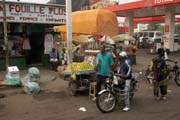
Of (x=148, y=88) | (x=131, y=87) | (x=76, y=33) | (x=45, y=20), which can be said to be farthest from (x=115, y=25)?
(x=131, y=87)

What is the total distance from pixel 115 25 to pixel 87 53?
4220 mm

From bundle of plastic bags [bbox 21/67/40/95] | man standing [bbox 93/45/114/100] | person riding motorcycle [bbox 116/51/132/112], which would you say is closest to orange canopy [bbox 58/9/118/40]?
bundle of plastic bags [bbox 21/67/40/95]

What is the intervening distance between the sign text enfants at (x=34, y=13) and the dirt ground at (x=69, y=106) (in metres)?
5.38

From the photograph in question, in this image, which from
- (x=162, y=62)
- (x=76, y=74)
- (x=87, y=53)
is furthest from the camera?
(x=87, y=53)

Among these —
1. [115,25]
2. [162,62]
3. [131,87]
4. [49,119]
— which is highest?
[115,25]

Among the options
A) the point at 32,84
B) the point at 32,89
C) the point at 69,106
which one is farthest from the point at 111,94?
the point at 32,84

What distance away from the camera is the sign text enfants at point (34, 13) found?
1717cm

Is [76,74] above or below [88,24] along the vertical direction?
below

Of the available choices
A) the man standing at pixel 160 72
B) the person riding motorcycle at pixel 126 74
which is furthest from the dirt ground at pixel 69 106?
the man standing at pixel 160 72

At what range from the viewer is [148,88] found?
43.3 ft

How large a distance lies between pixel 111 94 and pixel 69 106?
1549 mm

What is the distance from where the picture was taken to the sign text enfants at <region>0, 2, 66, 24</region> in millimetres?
17172

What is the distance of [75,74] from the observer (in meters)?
11.6

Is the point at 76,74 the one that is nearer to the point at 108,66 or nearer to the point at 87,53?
the point at 108,66
